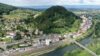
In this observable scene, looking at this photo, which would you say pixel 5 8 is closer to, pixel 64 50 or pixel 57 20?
pixel 57 20

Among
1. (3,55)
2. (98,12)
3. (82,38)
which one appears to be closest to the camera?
(3,55)

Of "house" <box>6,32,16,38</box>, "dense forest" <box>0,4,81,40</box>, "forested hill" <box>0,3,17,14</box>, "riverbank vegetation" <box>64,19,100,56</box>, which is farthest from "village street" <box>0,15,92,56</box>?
"forested hill" <box>0,3,17,14</box>

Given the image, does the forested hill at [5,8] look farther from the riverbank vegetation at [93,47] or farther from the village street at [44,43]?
the riverbank vegetation at [93,47]

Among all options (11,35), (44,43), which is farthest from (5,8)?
(44,43)

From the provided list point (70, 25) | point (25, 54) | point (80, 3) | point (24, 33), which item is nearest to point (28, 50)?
point (25, 54)

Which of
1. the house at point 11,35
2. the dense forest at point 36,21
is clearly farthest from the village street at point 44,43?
the house at point 11,35

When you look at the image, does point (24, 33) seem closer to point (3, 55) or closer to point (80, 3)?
point (3, 55)

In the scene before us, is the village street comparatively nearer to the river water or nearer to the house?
the river water

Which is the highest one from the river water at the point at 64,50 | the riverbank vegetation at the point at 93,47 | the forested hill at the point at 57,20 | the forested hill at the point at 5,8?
the forested hill at the point at 5,8
